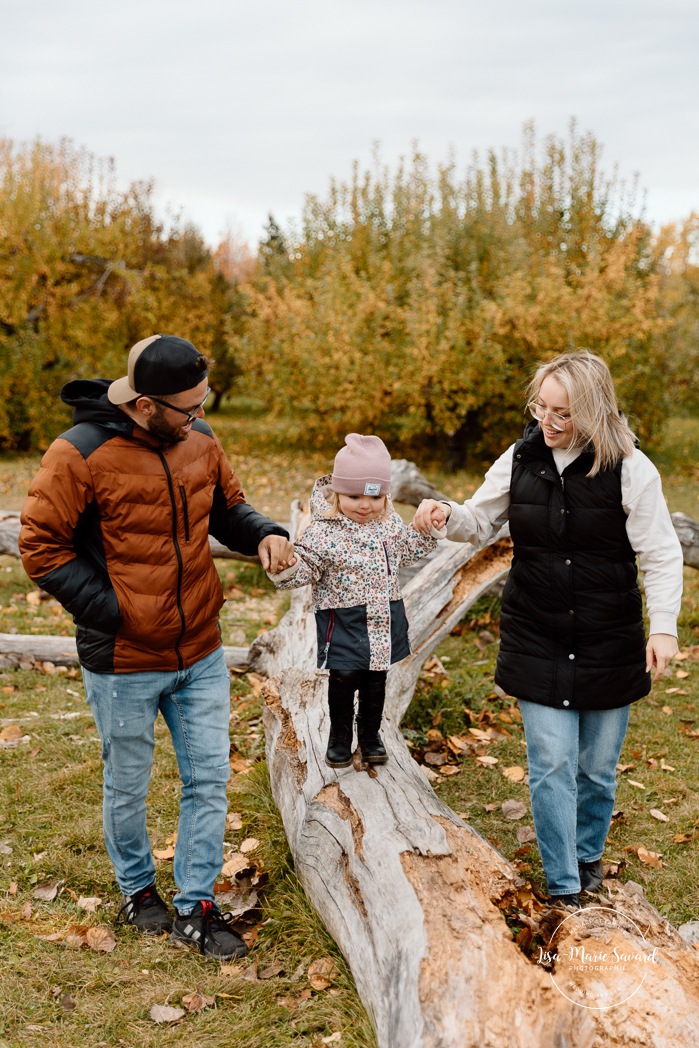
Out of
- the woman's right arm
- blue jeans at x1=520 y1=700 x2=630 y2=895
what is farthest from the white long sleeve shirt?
blue jeans at x1=520 y1=700 x2=630 y2=895

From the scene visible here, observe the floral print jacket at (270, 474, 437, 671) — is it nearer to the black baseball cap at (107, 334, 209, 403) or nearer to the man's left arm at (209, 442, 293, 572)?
the man's left arm at (209, 442, 293, 572)

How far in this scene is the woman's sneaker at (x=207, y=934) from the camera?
134 inches

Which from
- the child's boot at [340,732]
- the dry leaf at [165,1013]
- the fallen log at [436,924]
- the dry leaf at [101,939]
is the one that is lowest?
the dry leaf at [101,939]

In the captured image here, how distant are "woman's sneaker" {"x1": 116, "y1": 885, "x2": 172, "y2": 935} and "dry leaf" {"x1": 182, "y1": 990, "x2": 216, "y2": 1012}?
401 mm

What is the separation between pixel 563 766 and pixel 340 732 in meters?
0.88

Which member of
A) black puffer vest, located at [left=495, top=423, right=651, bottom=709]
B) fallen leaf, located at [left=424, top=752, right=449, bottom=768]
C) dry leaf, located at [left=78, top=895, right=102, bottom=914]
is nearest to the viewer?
black puffer vest, located at [left=495, top=423, right=651, bottom=709]

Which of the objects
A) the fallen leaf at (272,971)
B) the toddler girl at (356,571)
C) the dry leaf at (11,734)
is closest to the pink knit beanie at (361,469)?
the toddler girl at (356,571)

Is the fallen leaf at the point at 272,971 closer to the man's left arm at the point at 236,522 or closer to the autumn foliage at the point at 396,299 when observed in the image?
the man's left arm at the point at 236,522

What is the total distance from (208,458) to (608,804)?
7.03 feet

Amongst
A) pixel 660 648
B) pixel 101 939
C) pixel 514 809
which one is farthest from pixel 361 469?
pixel 514 809

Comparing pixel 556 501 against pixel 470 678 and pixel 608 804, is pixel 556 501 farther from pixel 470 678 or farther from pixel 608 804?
pixel 470 678

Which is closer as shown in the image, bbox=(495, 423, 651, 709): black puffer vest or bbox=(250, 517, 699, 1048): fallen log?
bbox=(250, 517, 699, 1048): fallen log

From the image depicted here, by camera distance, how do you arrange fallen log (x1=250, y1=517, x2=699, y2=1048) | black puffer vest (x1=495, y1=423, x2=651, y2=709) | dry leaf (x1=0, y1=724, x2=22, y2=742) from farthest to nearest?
dry leaf (x1=0, y1=724, x2=22, y2=742)
black puffer vest (x1=495, y1=423, x2=651, y2=709)
fallen log (x1=250, y1=517, x2=699, y2=1048)

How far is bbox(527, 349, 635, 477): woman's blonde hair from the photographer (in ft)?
10.7
